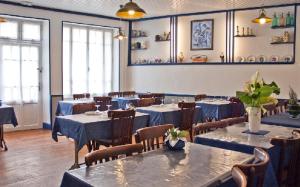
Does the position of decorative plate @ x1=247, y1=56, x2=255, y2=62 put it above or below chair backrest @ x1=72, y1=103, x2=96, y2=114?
above

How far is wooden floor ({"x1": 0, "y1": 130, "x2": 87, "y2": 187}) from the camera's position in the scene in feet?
13.9

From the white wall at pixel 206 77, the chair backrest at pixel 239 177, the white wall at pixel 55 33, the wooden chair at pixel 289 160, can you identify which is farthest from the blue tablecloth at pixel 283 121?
the white wall at pixel 55 33

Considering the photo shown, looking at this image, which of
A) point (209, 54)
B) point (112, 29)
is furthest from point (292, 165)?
point (112, 29)

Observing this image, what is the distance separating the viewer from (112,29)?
916cm

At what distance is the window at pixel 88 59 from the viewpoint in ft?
27.2

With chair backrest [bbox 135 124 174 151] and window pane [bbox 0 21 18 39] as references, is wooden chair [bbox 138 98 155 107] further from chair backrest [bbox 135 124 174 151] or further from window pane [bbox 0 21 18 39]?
window pane [bbox 0 21 18 39]

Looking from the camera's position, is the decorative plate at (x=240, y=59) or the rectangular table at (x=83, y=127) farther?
the decorative plate at (x=240, y=59)

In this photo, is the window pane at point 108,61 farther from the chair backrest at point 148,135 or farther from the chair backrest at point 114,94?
the chair backrest at point 148,135

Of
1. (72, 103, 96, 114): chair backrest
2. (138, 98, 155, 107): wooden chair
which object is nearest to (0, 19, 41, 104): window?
(138, 98, 155, 107): wooden chair

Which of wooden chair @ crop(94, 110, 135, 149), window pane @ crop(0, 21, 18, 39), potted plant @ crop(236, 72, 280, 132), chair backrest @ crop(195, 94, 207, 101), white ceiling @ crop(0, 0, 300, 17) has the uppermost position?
white ceiling @ crop(0, 0, 300, 17)

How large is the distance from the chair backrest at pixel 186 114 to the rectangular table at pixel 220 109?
2.65ft

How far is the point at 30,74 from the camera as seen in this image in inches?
305

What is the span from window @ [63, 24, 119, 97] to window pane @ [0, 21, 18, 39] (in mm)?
1163

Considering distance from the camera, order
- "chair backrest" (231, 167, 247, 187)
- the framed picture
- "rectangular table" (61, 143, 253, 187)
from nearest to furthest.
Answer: "chair backrest" (231, 167, 247, 187)
"rectangular table" (61, 143, 253, 187)
the framed picture
